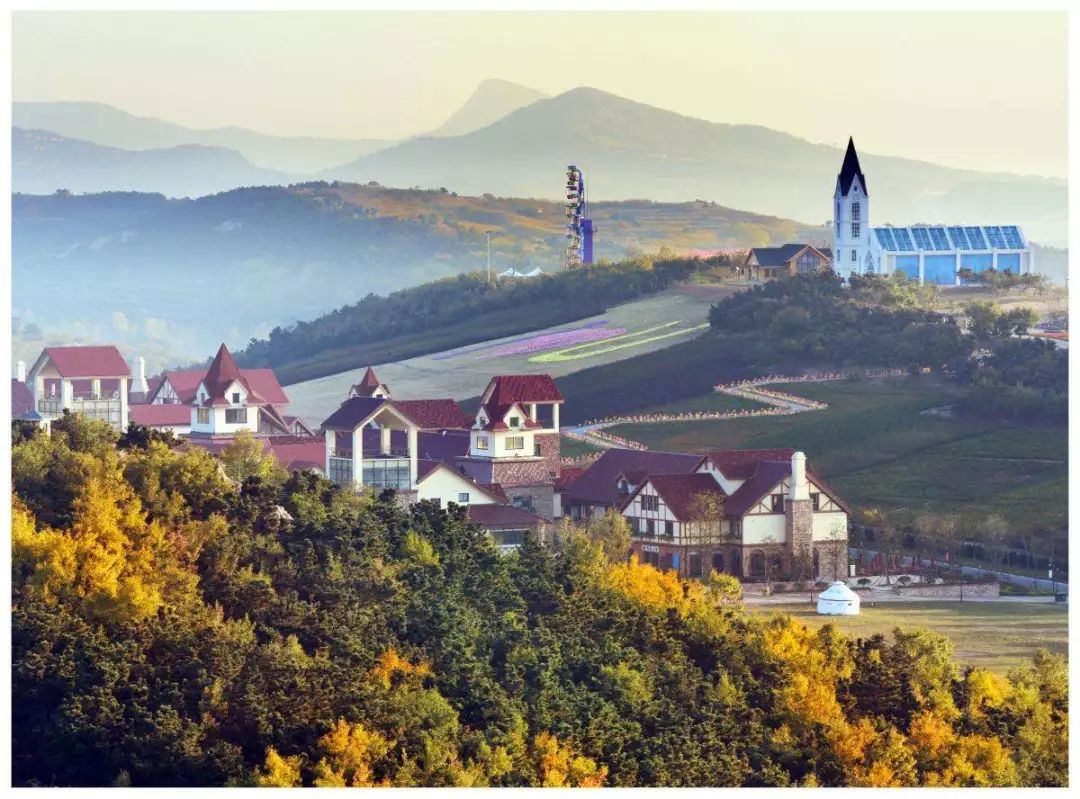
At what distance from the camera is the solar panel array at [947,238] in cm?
10331

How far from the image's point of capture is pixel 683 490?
60.9 metres

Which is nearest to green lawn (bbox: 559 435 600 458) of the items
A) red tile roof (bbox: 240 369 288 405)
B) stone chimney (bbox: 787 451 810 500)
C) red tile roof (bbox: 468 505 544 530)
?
red tile roof (bbox: 240 369 288 405)

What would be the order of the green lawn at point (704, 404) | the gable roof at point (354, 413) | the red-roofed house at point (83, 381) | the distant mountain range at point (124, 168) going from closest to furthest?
the gable roof at point (354, 413), the red-roofed house at point (83, 381), the green lawn at point (704, 404), the distant mountain range at point (124, 168)

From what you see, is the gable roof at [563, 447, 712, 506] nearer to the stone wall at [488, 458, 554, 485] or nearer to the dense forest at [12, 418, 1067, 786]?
the stone wall at [488, 458, 554, 485]

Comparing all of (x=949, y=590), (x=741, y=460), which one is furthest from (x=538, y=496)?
(x=949, y=590)

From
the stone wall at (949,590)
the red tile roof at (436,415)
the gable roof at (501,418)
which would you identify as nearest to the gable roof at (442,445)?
the red tile roof at (436,415)

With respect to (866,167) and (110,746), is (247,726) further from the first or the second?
(866,167)

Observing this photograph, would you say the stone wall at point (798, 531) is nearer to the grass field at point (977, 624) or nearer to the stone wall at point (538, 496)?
the grass field at point (977, 624)

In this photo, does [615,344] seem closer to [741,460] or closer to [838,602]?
[741,460]

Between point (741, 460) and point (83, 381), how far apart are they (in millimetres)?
21452

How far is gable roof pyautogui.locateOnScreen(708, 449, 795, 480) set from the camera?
61219 mm

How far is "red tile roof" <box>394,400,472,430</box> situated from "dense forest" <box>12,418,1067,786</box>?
2073 centimetres

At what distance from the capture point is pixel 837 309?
9200 cm

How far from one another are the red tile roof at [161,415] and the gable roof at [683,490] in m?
17.6
